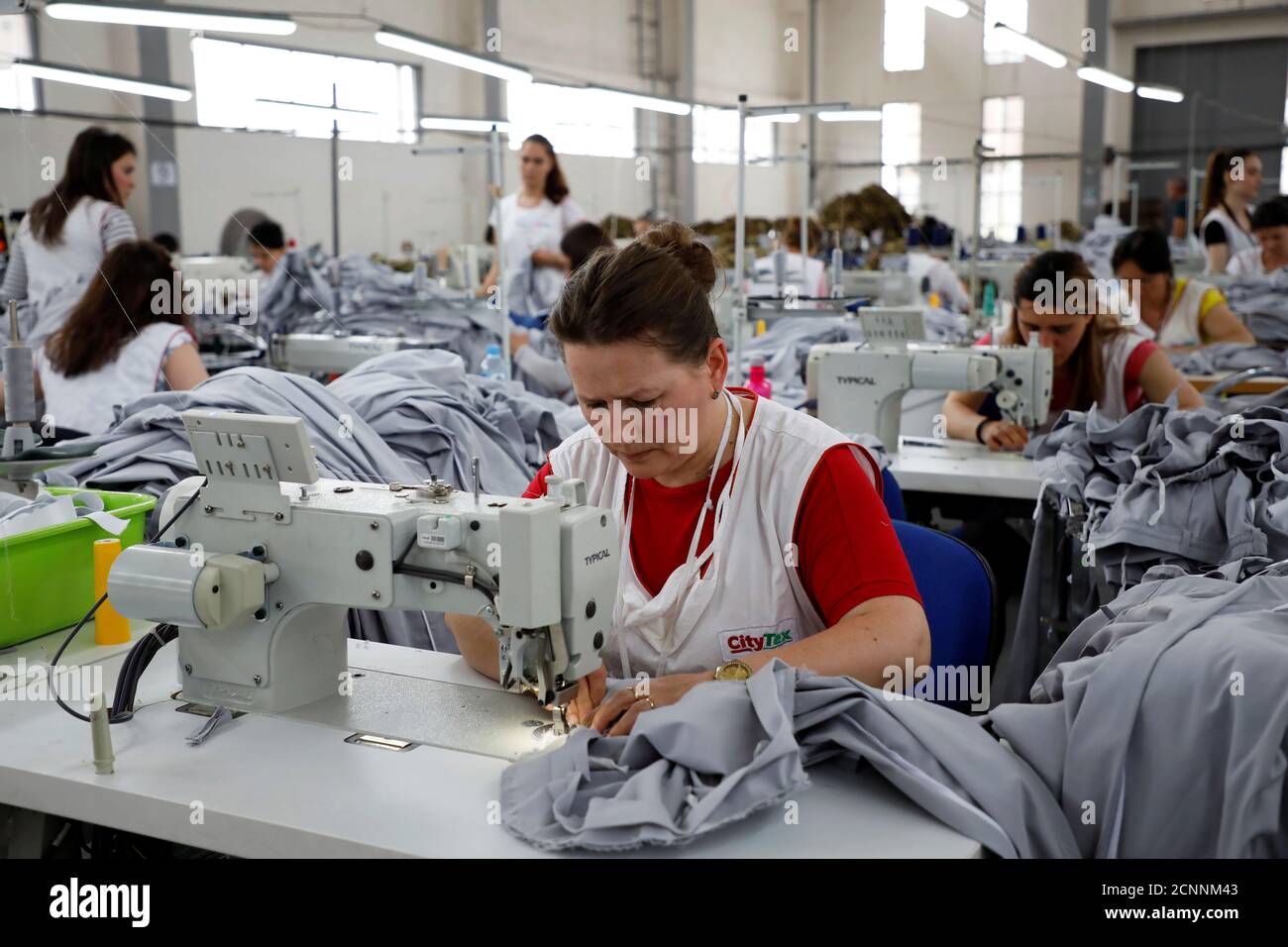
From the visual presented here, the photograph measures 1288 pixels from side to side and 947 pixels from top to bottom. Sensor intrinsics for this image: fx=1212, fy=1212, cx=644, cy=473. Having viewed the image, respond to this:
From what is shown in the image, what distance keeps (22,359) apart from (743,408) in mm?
1101

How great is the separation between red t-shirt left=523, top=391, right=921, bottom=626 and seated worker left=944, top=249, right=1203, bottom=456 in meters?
1.91

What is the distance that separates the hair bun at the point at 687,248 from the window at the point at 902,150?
25.6 ft

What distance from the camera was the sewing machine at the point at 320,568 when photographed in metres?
1.41

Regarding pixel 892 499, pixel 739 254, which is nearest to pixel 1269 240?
pixel 739 254

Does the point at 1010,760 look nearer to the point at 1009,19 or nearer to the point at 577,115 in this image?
the point at 577,115

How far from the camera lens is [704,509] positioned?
177cm

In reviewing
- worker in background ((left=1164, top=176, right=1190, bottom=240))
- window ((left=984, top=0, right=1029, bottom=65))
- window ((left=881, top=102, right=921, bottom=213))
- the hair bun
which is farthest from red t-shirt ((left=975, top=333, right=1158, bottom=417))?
window ((left=984, top=0, right=1029, bottom=65))

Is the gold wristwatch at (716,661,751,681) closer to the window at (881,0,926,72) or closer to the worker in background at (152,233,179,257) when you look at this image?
the worker in background at (152,233,179,257)

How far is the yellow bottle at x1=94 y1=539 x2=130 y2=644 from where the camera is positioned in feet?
6.01

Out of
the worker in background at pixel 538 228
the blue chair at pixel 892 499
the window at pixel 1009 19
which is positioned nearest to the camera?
the blue chair at pixel 892 499

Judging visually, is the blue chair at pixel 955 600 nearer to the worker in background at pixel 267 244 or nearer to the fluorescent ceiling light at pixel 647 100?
the fluorescent ceiling light at pixel 647 100

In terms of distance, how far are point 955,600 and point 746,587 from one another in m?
0.41

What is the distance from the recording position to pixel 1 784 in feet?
4.59

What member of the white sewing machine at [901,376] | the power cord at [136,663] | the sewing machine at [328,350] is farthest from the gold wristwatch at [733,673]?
the sewing machine at [328,350]
